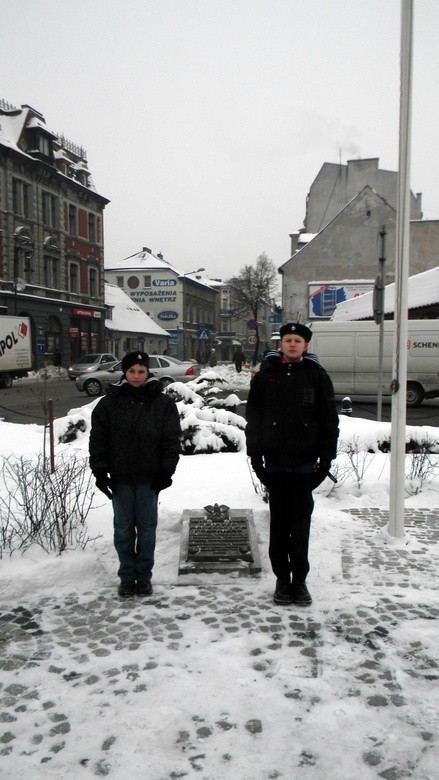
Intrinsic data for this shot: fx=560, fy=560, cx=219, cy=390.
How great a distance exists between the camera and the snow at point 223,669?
2.35 meters

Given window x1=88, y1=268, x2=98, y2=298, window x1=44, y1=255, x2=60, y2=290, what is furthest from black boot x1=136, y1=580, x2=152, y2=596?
window x1=88, y1=268, x2=98, y2=298

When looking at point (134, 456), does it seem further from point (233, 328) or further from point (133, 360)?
point (233, 328)

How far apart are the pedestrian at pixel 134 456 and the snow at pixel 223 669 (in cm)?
31

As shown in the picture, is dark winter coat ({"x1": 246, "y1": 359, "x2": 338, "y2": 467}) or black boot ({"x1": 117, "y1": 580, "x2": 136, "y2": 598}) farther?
black boot ({"x1": 117, "y1": 580, "x2": 136, "y2": 598})

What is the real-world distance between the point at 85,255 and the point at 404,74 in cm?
4056

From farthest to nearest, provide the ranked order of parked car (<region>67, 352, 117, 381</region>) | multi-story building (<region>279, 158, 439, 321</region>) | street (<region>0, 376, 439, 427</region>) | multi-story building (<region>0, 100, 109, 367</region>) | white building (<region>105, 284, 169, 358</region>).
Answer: white building (<region>105, 284, 169, 358</region>), multi-story building (<region>0, 100, 109, 367</region>), multi-story building (<region>279, 158, 439, 321</region>), parked car (<region>67, 352, 117, 381</region>), street (<region>0, 376, 439, 427</region>)

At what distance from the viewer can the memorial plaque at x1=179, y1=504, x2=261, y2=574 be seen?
427 centimetres

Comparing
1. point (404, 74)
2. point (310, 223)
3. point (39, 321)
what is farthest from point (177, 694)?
point (310, 223)

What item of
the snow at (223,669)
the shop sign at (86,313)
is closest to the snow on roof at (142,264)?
the shop sign at (86,313)

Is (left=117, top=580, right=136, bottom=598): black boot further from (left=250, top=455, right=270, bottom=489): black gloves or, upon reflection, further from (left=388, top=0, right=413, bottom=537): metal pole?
(left=388, top=0, right=413, bottom=537): metal pole

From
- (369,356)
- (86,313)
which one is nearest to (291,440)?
(369,356)

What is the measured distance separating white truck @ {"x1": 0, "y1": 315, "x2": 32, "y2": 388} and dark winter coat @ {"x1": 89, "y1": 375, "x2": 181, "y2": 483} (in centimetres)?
A: 2265

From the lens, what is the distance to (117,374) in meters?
21.3

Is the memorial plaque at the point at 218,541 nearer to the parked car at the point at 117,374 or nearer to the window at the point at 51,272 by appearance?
the parked car at the point at 117,374
